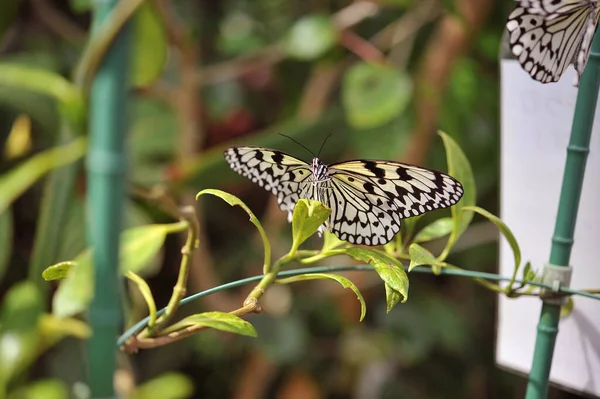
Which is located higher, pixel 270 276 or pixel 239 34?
pixel 239 34

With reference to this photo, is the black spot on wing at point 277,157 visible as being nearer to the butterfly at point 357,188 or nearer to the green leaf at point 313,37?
the butterfly at point 357,188

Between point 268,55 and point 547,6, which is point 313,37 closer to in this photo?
point 268,55

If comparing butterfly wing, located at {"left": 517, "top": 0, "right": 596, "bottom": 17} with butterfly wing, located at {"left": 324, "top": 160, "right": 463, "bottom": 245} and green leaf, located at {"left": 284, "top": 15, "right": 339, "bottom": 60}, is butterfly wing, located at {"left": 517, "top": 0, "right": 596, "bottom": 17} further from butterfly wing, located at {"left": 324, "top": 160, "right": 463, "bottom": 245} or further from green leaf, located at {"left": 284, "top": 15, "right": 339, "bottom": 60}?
green leaf, located at {"left": 284, "top": 15, "right": 339, "bottom": 60}

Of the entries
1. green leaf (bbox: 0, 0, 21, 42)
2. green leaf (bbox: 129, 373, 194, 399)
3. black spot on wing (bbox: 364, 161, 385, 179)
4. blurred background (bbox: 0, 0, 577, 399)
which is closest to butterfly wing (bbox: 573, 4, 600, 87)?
black spot on wing (bbox: 364, 161, 385, 179)

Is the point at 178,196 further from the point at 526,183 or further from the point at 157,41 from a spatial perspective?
the point at 526,183

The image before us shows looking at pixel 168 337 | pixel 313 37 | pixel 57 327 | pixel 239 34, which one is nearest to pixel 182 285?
pixel 168 337

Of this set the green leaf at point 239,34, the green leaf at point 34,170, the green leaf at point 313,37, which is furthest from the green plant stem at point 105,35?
the green leaf at point 239,34
